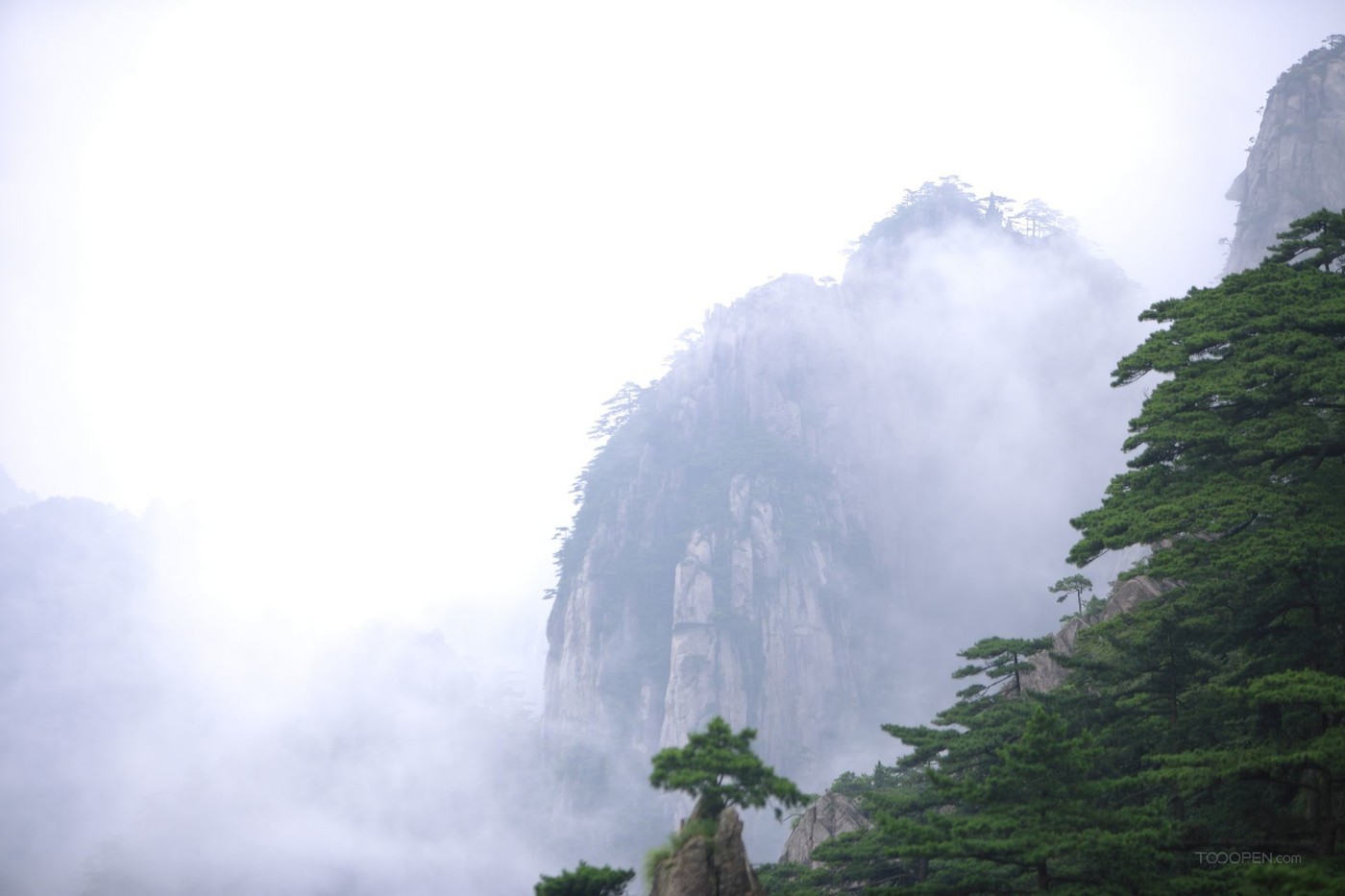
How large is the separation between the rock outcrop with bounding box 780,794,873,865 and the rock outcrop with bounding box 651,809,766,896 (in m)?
20.7

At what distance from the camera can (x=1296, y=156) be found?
8106cm

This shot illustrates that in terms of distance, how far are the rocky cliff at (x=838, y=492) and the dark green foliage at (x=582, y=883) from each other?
6827 centimetres

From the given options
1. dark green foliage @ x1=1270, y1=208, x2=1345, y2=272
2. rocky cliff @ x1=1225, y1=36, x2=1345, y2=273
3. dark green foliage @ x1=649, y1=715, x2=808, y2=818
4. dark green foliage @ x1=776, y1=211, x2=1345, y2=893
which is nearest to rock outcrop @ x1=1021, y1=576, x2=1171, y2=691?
dark green foliage @ x1=776, y1=211, x2=1345, y2=893

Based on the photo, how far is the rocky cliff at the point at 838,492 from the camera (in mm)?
91250

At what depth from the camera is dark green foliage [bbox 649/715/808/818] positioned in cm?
1984

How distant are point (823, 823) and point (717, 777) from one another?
21.6 meters

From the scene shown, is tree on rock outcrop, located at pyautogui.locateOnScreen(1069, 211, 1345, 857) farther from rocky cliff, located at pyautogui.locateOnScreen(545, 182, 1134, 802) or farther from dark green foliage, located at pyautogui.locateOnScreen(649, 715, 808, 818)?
rocky cliff, located at pyautogui.locateOnScreen(545, 182, 1134, 802)

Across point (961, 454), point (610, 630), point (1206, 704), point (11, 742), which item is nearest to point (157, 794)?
point (11, 742)

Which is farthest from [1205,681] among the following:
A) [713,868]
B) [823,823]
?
[823,823]

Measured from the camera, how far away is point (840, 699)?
9062cm

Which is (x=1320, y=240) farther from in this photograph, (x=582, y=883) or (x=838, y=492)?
(x=838, y=492)

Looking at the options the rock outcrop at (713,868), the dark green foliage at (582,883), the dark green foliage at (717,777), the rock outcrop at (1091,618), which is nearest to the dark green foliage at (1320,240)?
the rock outcrop at (1091,618)

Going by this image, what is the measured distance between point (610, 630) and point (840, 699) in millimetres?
25994

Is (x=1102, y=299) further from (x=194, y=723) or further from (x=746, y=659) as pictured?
(x=194, y=723)
